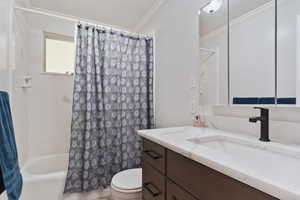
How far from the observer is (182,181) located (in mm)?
766

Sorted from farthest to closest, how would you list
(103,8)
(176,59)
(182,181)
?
(103,8)
(176,59)
(182,181)

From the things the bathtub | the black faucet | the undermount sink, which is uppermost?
the black faucet

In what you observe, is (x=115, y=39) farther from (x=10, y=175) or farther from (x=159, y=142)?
(x=10, y=175)

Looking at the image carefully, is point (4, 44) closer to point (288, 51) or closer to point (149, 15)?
point (149, 15)

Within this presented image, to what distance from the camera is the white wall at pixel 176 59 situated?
1.53 meters

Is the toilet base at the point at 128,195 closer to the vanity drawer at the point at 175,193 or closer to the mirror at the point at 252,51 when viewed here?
the vanity drawer at the point at 175,193

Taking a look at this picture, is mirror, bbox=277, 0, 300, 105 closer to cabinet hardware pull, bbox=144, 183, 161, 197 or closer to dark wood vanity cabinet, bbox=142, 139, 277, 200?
dark wood vanity cabinet, bbox=142, 139, 277, 200

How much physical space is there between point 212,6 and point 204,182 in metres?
1.33

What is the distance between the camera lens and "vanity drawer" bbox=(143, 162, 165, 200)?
943mm

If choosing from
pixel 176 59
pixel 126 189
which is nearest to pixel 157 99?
pixel 176 59

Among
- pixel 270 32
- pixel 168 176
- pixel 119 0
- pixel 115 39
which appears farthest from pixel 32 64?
pixel 270 32

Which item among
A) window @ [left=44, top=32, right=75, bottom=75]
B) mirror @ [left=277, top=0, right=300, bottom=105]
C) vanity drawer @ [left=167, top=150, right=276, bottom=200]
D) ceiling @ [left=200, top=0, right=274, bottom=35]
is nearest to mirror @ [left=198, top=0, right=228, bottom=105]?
ceiling @ [left=200, top=0, right=274, bottom=35]

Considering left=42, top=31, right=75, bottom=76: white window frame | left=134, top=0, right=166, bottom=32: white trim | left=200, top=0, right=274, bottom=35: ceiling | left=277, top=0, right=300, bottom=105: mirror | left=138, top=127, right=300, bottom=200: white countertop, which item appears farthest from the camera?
left=42, top=31, right=75, bottom=76: white window frame

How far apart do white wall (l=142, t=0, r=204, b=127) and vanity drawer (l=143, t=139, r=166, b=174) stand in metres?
0.59
